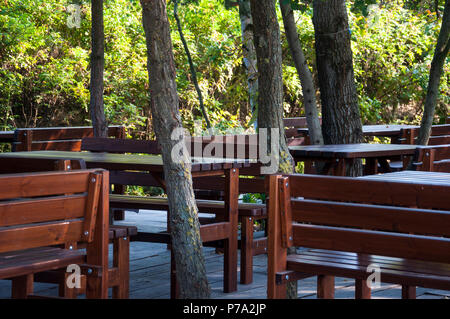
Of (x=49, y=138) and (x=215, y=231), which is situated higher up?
(x=49, y=138)

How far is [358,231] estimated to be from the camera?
2949 mm

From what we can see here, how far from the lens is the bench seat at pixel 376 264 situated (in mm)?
2812

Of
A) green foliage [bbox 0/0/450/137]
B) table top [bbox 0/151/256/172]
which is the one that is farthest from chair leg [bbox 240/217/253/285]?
green foliage [bbox 0/0/450/137]

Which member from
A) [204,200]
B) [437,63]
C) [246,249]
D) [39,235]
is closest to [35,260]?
[39,235]

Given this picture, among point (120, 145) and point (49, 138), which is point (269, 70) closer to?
point (120, 145)

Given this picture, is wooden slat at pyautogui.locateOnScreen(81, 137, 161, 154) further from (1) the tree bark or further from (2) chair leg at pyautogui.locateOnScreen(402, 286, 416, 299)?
(2) chair leg at pyautogui.locateOnScreen(402, 286, 416, 299)

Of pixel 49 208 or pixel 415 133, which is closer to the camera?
pixel 49 208

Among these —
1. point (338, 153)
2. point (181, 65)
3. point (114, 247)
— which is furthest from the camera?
point (181, 65)

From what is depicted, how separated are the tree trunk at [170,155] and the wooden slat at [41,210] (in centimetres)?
39

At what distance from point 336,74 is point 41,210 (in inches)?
139


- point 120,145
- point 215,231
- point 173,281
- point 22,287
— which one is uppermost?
point 120,145

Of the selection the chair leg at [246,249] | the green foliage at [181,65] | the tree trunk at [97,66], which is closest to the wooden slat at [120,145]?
the chair leg at [246,249]

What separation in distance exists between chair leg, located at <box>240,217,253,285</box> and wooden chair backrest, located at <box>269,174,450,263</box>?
159 centimetres
